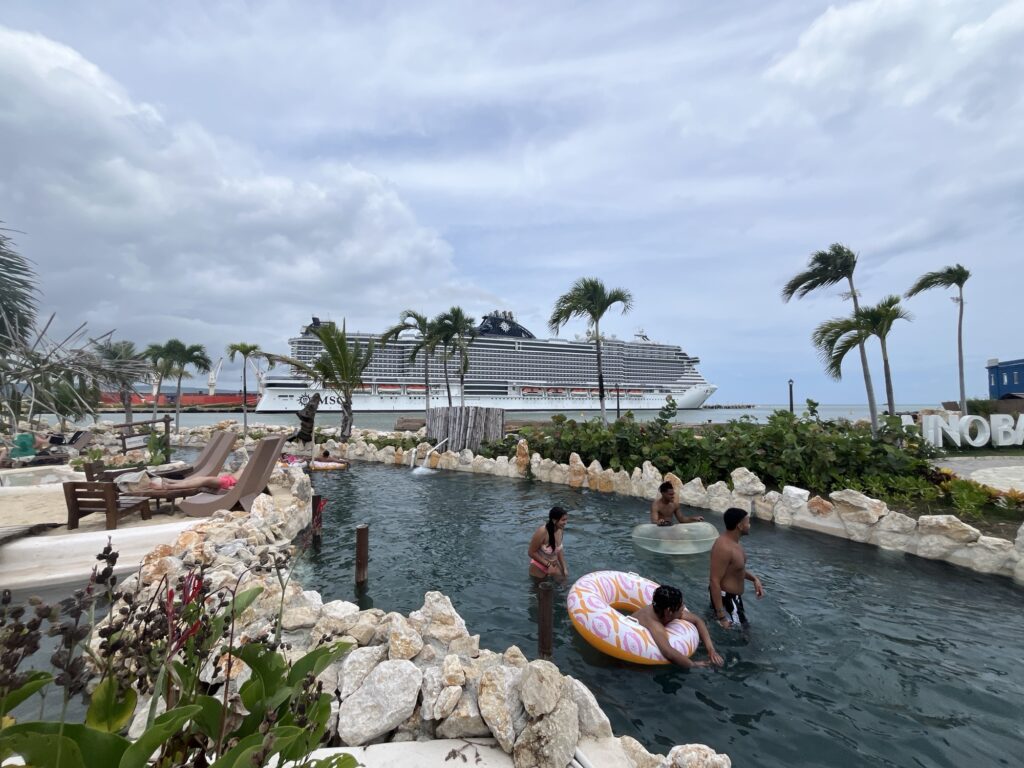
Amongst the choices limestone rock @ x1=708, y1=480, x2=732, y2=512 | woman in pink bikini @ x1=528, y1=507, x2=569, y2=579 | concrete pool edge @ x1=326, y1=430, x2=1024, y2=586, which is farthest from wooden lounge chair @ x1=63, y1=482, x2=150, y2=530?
limestone rock @ x1=708, y1=480, x2=732, y2=512

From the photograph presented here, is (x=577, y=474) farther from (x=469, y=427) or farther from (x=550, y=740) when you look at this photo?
(x=550, y=740)

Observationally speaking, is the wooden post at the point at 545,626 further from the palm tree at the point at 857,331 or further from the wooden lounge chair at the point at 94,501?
the palm tree at the point at 857,331

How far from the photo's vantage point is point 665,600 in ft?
11.6

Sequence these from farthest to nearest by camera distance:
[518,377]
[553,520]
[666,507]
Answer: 1. [518,377]
2. [666,507]
3. [553,520]

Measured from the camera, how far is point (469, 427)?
1370cm

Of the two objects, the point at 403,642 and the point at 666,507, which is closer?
the point at 403,642

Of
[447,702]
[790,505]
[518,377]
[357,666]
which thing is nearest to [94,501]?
[357,666]

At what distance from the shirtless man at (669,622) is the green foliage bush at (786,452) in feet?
18.0

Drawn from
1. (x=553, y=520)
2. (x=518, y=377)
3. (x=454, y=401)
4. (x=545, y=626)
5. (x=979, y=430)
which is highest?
(x=518, y=377)

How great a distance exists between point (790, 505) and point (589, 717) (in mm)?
5838

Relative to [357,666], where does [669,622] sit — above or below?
below

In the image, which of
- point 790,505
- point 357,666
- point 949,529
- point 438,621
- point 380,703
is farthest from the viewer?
point 790,505

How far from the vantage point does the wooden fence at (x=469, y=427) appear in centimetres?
1347

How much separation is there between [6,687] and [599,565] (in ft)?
16.4
